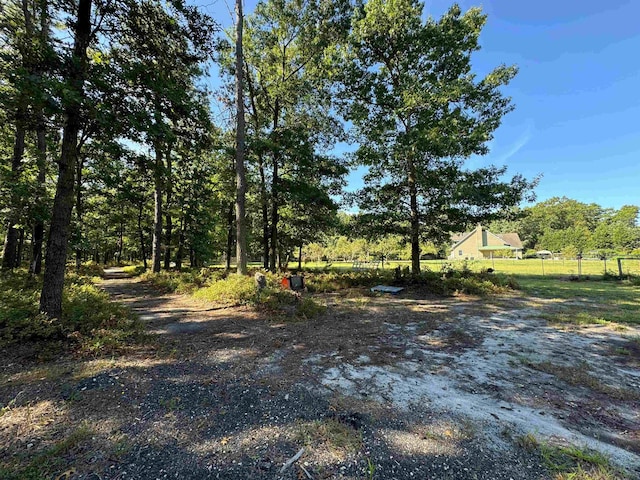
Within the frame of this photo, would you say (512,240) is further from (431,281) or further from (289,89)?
(289,89)

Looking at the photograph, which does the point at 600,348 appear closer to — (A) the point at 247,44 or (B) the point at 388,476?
(B) the point at 388,476

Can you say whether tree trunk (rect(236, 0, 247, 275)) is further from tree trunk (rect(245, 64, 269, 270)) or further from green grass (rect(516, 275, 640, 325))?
green grass (rect(516, 275, 640, 325))

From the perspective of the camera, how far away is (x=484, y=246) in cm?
4841

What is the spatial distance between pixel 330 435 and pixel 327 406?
0.46 meters

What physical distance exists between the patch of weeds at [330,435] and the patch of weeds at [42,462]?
1.70m

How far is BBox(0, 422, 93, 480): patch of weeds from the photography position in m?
1.83

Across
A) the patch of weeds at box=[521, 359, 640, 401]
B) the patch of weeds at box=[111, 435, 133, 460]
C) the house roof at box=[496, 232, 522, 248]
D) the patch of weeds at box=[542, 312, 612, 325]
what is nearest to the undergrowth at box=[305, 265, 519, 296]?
the patch of weeds at box=[542, 312, 612, 325]

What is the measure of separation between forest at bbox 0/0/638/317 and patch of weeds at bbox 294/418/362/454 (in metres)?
4.63

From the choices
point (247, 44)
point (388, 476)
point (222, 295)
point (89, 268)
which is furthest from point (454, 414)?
point (89, 268)

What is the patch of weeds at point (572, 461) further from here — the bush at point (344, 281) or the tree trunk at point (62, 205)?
the bush at point (344, 281)

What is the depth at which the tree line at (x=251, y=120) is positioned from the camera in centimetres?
455

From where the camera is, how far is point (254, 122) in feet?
46.5

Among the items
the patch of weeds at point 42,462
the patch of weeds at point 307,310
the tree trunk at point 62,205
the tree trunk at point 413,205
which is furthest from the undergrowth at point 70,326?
the tree trunk at point 413,205

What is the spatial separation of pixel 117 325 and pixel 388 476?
5.27 m
